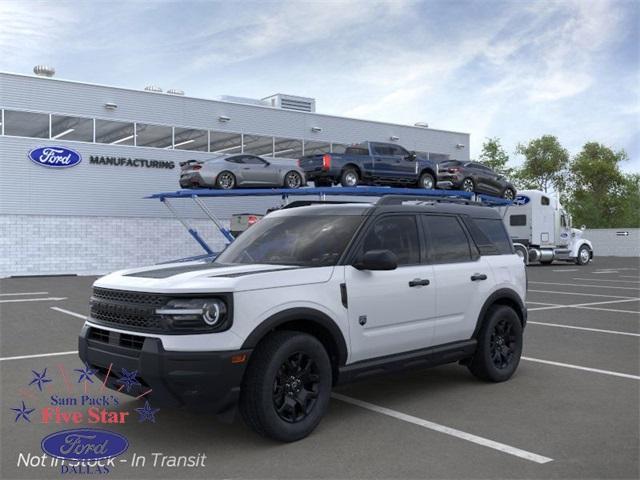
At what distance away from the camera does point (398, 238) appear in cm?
589

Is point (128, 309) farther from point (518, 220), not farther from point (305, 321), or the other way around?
point (518, 220)

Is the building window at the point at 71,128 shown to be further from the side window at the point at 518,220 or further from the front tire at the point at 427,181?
the side window at the point at 518,220

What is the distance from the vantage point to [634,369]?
7.27 metres

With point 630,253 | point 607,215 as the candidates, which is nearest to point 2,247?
point 630,253

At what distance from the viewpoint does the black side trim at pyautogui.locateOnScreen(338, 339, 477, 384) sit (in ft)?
17.0

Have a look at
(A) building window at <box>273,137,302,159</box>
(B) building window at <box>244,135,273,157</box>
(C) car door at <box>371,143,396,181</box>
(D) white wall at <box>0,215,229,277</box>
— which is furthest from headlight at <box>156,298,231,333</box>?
(A) building window at <box>273,137,302,159</box>

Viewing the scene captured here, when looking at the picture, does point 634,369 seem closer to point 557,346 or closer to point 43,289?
point 557,346

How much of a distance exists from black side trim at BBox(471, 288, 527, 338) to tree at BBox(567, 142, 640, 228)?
6889 centimetres

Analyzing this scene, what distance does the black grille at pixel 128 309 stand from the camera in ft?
14.8

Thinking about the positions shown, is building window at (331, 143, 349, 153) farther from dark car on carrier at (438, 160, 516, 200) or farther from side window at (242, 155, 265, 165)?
side window at (242, 155, 265, 165)

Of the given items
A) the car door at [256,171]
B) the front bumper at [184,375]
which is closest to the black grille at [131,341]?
the front bumper at [184,375]

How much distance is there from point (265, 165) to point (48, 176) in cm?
970

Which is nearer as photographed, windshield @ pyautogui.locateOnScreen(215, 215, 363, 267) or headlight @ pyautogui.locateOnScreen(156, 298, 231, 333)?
headlight @ pyautogui.locateOnScreen(156, 298, 231, 333)

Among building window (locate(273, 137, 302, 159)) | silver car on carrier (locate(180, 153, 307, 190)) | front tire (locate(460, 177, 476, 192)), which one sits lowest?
front tire (locate(460, 177, 476, 192))
